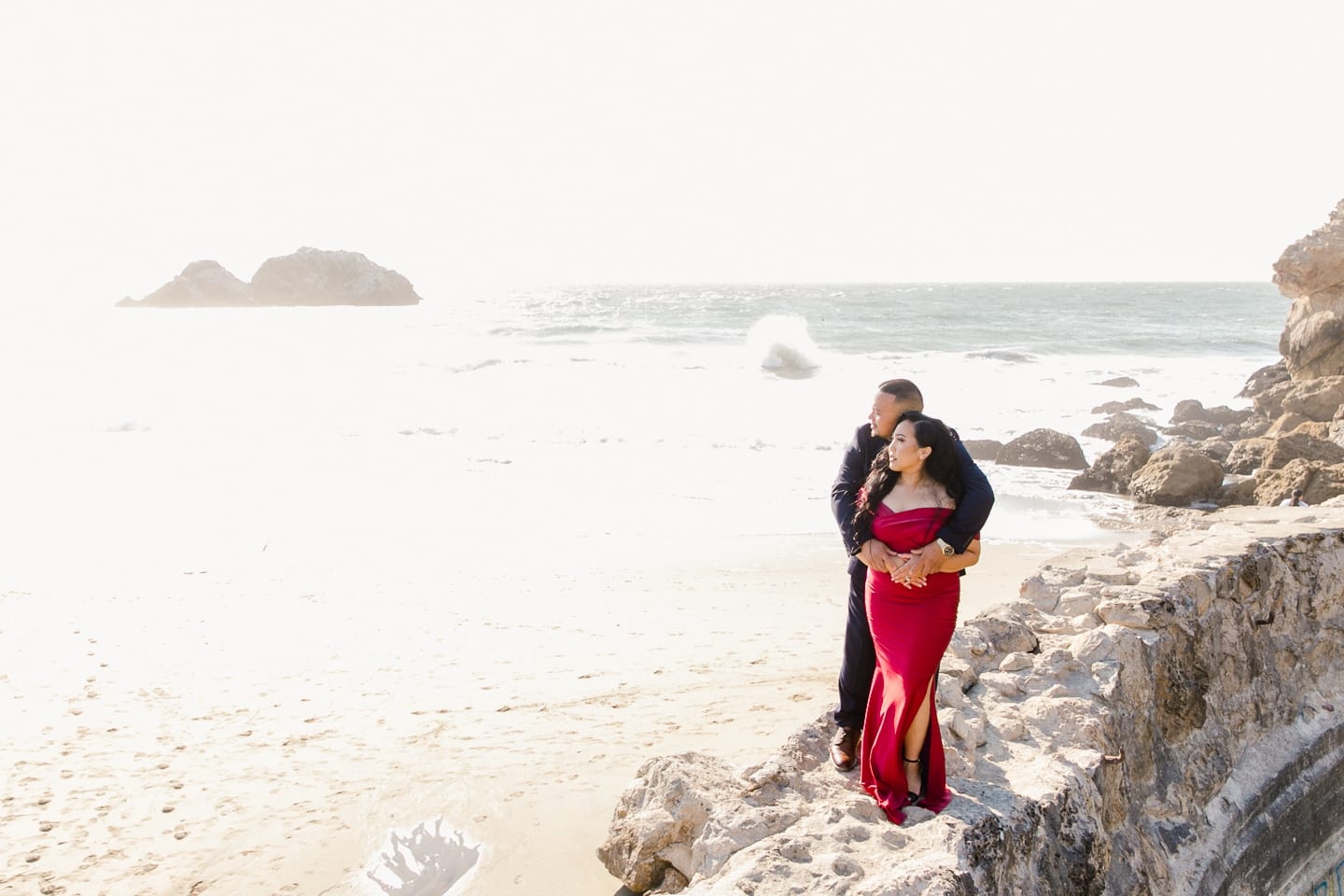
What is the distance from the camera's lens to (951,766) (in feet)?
10.0

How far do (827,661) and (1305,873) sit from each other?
2.90 m

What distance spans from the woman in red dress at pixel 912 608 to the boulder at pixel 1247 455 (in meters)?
11.5

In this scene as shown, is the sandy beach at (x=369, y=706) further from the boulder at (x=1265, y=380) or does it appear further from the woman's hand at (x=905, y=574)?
the boulder at (x=1265, y=380)

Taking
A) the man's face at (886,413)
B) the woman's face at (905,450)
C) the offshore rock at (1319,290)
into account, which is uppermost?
the offshore rock at (1319,290)

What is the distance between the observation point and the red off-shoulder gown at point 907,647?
8.99ft

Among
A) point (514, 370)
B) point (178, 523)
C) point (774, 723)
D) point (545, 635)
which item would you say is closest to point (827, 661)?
point (774, 723)

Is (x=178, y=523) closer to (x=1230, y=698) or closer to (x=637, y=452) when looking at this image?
(x=637, y=452)

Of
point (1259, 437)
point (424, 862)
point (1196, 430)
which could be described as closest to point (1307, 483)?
point (1259, 437)

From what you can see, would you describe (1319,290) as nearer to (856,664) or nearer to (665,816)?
(856,664)

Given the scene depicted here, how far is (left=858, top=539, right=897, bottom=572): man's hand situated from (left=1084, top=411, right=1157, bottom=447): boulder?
1498cm

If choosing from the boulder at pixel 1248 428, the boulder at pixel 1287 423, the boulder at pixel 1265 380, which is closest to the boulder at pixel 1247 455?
the boulder at pixel 1287 423

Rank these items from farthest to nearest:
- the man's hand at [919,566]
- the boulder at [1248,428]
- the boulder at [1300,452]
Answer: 1. the boulder at [1248,428]
2. the boulder at [1300,452]
3. the man's hand at [919,566]

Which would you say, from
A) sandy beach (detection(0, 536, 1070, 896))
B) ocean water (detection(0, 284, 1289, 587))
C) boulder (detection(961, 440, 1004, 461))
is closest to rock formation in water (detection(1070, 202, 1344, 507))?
ocean water (detection(0, 284, 1289, 587))

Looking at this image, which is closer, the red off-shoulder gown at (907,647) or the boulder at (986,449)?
the red off-shoulder gown at (907,647)
